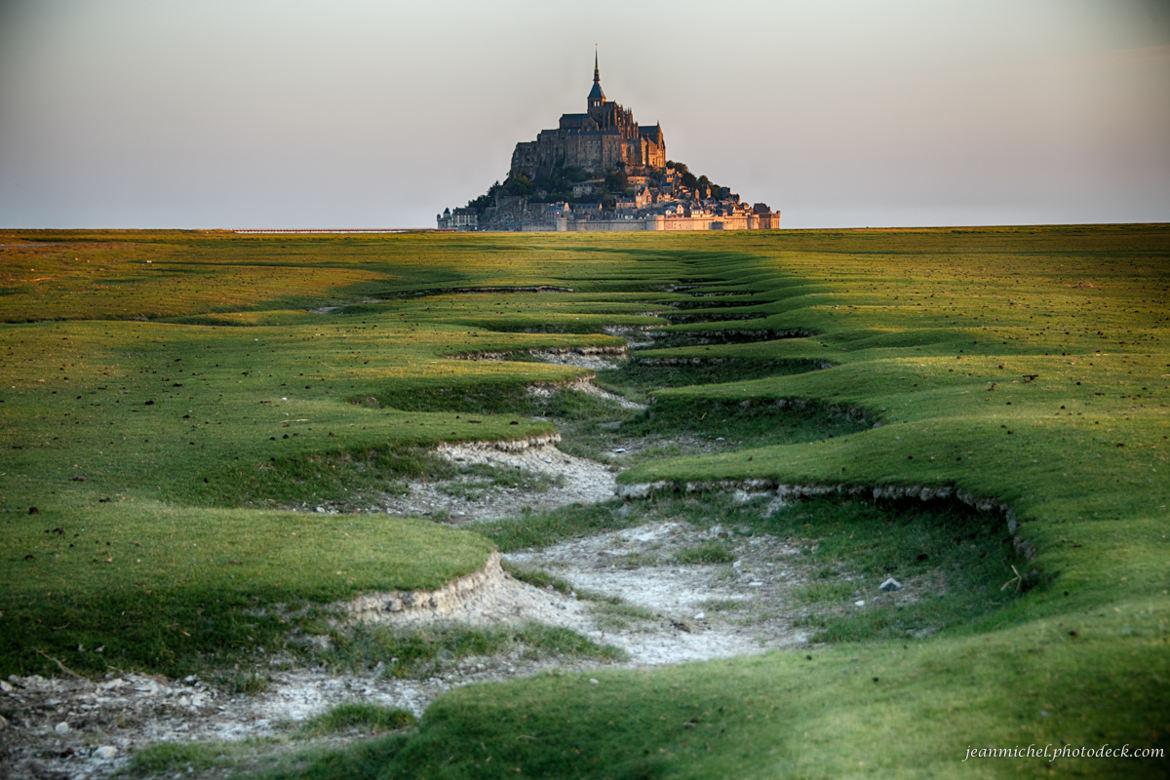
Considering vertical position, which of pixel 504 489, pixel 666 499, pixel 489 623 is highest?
pixel 666 499

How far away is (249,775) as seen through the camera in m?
11.6

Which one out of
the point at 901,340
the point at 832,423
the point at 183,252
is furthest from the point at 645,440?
the point at 183,252

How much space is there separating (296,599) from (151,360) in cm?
2927

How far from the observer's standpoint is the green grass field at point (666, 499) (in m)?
10.4

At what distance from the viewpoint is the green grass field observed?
34.2ft

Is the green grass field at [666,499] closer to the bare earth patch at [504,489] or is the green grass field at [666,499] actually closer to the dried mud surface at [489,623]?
the dried mud surface at [489,623]

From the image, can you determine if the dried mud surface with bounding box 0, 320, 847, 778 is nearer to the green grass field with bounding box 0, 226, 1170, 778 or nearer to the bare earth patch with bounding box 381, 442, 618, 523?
the bare earth patch with bounding box 381, 442, 618, 523

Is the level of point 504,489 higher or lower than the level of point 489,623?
lower

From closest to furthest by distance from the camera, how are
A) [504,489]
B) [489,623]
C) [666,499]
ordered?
1. [489,623]
2. [666,499]
3. [504,489]

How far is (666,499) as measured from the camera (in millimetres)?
23484

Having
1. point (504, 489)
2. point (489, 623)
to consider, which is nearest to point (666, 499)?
point (504, 489)

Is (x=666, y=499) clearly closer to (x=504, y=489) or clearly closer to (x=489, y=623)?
(x=504, y=489)

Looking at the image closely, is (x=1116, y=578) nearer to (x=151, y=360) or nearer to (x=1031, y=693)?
(x=1031, y=693)

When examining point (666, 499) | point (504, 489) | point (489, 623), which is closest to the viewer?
point (489, 623)
